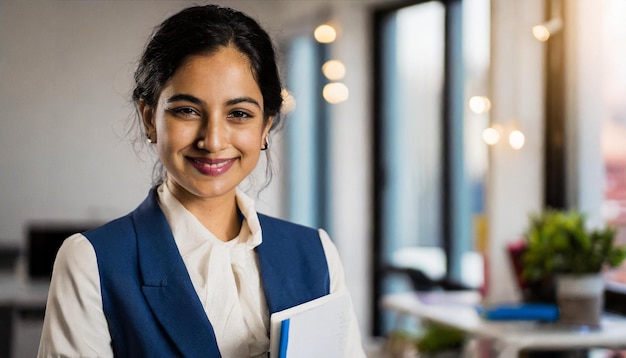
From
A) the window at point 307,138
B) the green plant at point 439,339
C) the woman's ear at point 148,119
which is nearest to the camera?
the woman's ear at point 148,119

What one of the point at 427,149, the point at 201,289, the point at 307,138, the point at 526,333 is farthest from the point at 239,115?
the point at 307,138

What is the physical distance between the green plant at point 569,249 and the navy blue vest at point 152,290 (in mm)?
1440

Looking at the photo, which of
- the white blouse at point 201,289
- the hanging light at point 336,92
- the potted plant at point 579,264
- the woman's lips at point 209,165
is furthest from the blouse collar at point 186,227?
the hanging light at point 336,92

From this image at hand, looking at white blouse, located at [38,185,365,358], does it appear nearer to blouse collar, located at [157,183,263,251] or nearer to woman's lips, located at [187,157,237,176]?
blouse collar, located at [157,183,263,251]

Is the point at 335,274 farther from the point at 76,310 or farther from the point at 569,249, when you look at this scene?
the point at 569,249

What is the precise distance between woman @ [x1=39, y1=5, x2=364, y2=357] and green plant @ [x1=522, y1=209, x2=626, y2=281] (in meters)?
1.37

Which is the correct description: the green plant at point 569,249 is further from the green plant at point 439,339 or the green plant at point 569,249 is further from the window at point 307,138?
Answer: the window at point 307,138

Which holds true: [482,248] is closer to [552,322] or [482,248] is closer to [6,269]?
[552,322]

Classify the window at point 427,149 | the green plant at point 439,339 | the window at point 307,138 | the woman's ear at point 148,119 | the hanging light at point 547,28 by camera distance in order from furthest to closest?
the window at point 307,138, the window at point 427,149, the hanging light at point 547,28, the green plant at point 439,339, the woman's ear at point 148,119

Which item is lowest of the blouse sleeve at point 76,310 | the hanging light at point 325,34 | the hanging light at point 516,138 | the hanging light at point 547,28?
the blouse sleeve at point 76,310

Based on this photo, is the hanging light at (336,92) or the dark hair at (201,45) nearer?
the dark hair at (201,45)

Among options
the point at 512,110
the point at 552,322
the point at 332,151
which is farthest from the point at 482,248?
the point at 332,151

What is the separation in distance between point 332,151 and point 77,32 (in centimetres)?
181

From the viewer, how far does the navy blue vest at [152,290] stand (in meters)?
1.25
